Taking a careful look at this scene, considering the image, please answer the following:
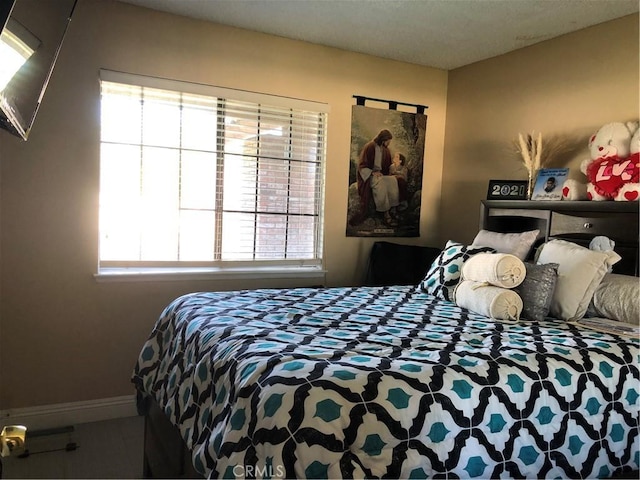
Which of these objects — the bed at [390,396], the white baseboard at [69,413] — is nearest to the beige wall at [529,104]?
the bed at [390,396]

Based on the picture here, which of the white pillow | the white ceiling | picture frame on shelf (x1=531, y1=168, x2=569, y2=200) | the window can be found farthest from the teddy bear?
the window

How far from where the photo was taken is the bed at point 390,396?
1.33 m

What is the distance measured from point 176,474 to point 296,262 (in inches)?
73.8

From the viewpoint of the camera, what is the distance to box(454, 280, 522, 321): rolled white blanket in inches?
92.4

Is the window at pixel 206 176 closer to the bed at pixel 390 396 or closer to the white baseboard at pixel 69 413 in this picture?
the white baseboard at pixel 69 413

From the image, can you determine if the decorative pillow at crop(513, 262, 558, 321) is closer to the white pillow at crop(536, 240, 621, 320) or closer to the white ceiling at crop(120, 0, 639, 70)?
the white pillow at crop(536, 240, 621, 320)

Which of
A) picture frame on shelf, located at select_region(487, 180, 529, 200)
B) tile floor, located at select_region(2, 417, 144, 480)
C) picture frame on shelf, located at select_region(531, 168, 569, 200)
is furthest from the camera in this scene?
picture frame on shelf, located at select_region(487, 180, 529, 200)

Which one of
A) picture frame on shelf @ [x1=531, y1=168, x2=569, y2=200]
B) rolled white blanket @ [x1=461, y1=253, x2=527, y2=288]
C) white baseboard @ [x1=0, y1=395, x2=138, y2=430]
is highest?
picture frame on shelf @ [x1=531, y1=168, x2=569, y2=200]

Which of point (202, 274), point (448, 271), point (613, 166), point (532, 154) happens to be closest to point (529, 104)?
point (532, 154)

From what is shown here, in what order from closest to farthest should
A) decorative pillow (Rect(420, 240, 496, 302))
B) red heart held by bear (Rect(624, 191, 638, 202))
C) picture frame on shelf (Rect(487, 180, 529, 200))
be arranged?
red heart held by bear (Rect(624, 191, 638, 202)) < decorative pillow (Rect(420, 240, 496, 302)) < picture frame on shelf (Rect(487, 180, 529, 200))

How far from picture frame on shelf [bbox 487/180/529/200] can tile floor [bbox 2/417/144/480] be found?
276 centimetres

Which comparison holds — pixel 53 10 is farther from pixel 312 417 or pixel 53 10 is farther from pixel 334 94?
pixel 334 94

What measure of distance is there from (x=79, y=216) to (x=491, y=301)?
2396mm

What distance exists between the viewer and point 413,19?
3096 millimetres
